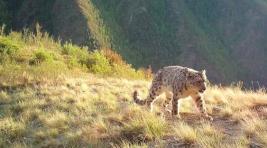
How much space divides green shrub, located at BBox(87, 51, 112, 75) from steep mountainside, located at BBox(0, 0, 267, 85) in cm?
5518

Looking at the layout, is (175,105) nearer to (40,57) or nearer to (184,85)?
(184,85)

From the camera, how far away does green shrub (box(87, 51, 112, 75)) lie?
75.0ft

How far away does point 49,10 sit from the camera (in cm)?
9550

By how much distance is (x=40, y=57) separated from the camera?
68.6 feet

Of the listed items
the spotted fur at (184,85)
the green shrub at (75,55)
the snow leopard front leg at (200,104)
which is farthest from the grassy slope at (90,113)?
the green shrub at (75,55)

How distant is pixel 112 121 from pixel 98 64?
11727mm

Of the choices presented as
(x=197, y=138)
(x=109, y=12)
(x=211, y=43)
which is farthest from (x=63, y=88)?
(x=211, y=43)

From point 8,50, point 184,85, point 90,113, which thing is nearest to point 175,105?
point 184,85

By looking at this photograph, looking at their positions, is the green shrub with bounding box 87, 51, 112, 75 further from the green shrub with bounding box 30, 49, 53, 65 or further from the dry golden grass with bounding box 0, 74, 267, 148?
the dry golden grass with bounding box 0, 74, 267, 148

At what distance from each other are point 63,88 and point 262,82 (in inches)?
3455

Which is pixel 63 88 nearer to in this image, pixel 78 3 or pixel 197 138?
pixel 197 138

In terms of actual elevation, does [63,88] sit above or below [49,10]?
below

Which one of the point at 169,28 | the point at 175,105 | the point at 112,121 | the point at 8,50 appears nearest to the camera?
the point at 112,121

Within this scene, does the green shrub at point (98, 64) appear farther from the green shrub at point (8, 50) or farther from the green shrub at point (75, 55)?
the green shrub at point (8, 50)
